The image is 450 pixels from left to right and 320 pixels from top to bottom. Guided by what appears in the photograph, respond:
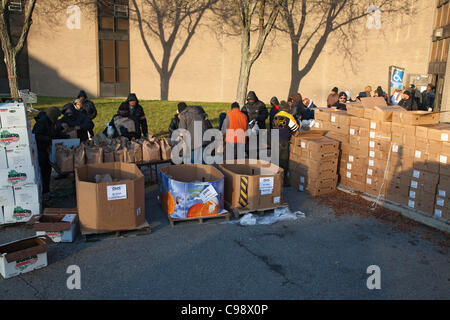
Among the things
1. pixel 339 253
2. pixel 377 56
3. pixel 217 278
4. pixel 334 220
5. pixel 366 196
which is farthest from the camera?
pixel 377 56

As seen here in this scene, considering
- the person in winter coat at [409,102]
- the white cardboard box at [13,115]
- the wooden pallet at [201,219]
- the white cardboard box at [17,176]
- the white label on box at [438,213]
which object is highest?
the person in winter coat at [409,102]

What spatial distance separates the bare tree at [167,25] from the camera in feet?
70.5

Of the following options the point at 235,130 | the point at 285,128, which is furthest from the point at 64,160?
the point at 285,128

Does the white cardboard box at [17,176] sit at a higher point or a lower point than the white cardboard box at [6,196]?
higher

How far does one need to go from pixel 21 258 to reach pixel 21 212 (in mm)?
1822

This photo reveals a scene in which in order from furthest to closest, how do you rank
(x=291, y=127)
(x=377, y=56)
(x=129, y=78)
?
(x=129, y=78), (x=377, y=56), (x=291, y=127)

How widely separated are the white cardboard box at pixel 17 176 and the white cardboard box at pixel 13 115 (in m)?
0.74

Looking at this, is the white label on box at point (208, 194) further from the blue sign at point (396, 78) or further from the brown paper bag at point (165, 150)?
the blue sign at point (396, 78)

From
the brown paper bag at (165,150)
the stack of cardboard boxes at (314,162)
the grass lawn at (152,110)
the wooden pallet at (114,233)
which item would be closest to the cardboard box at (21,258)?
the wooden pallet at (114,233)

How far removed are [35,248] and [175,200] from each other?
2.36 metres

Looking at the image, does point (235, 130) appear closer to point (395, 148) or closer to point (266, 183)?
point (266, 183)

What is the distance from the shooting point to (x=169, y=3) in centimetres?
2125
